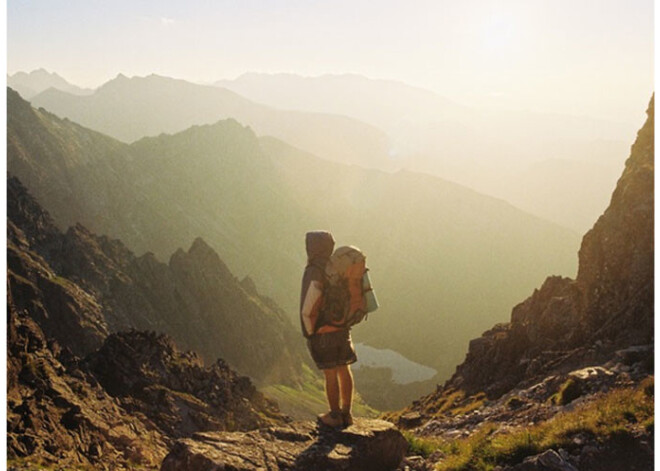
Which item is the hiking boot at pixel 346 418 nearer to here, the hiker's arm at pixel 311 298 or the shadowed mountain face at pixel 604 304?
the hiker's arm at pixel 311 298

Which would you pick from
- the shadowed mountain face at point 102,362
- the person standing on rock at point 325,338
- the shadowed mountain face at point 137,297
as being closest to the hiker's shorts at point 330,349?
the person standing on rock at point 325,338

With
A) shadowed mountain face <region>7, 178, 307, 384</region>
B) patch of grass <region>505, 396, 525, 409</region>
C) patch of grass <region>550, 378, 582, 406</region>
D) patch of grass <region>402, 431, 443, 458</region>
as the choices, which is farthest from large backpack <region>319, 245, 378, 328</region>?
shadowed mountain face <region>7, 178, 307, 384</region>

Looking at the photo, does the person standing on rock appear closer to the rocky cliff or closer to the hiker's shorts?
the hiker's shorts

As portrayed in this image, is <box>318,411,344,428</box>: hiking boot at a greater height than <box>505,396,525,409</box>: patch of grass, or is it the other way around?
<box>318,411,344,428</box>: hiking boot

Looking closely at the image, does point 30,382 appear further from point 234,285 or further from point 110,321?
point 234,285

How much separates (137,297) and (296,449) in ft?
483

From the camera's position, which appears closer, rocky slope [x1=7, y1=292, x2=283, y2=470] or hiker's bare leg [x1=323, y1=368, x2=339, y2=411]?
hiker's bare leg [x1=323, y1=368, x2=339, y2=411]

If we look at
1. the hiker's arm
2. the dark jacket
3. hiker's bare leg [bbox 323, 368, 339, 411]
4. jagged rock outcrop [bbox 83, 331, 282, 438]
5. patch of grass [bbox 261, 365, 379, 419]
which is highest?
the dark jacket

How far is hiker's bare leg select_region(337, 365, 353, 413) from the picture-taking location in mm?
10500

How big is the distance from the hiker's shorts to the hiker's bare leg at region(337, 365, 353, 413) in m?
0.22

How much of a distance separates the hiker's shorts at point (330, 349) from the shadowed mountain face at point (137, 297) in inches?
3773

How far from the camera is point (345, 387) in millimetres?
10562

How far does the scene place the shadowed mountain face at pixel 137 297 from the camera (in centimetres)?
10519

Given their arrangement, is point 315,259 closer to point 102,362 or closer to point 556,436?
point 556,436
